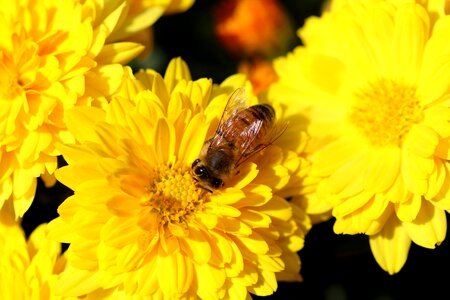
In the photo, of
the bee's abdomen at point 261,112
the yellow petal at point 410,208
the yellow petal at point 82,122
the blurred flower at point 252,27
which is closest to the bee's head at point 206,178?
the bee's abdomen at point 261,112

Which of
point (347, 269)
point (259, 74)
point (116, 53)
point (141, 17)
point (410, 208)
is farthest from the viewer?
point (259, 74)

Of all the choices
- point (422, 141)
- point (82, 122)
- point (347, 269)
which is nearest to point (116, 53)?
point (82, 122)

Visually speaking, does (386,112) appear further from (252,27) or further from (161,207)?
(252,27)

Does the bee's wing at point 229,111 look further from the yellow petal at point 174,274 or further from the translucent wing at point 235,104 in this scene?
the yellow petal at point 174,274

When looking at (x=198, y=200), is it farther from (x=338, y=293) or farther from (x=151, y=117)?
(x=338, y=293)

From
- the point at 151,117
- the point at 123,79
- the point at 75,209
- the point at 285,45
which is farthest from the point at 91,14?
the point at 285,45
